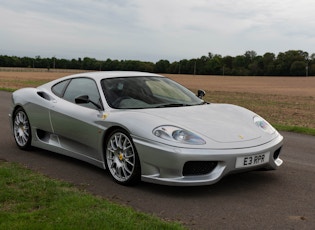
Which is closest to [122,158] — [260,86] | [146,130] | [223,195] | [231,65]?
[146,130]

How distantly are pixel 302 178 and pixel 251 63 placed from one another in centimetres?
10028

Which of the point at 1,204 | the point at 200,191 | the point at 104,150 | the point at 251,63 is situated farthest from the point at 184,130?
the point at 251,63

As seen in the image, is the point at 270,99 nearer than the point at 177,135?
No

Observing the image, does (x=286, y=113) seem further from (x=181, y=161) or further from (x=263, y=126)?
(x=181, y=161)

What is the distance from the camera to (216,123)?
4.82 metres

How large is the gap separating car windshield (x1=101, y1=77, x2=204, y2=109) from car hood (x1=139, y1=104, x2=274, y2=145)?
329mm

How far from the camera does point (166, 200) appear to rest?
14.3 ft

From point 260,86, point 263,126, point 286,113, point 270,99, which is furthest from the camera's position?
point 260,86

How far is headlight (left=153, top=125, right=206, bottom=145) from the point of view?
4.41 m

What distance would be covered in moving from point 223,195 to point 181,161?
63 centimetres

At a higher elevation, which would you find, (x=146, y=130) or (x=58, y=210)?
(x=146, y=130)

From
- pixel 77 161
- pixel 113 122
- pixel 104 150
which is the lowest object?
pixel 77 161

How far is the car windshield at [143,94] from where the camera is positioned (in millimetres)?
5297

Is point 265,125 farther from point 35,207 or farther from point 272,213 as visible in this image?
point 35,207
